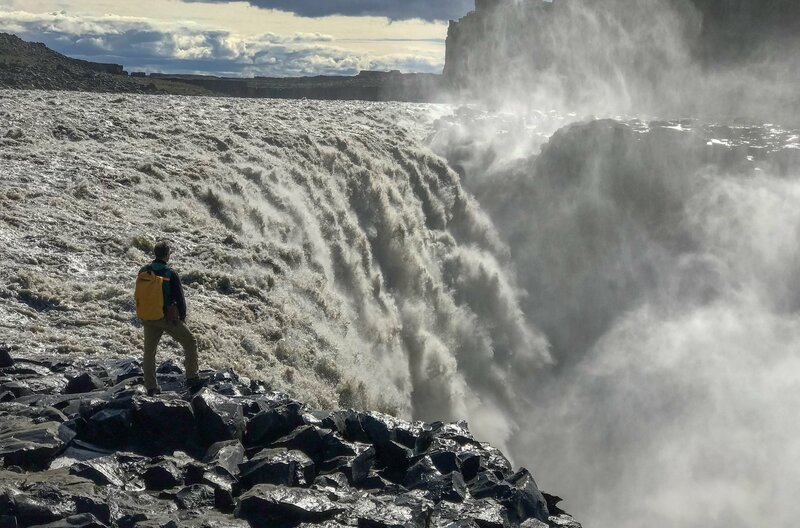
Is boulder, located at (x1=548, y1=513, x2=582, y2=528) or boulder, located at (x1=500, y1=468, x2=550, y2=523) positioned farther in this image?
boulder, located at (x1=548, y1=513, x2=582, y2=528)

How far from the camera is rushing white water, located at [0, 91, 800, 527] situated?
17281 millimetres

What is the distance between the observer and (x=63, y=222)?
18.1 m

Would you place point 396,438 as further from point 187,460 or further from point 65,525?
point 65,525

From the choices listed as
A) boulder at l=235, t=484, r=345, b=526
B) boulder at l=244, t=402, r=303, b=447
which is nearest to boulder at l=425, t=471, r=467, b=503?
boulder at l=235, t=484, r=345, b=526

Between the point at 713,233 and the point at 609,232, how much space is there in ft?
15.3

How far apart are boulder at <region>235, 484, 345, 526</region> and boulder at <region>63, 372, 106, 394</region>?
3507 millimetres

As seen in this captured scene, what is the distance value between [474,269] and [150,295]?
24577 mm

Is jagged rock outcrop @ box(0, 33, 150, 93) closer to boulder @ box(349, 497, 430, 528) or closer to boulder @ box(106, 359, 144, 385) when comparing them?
boulder @ box(106, 359, 144, 385)

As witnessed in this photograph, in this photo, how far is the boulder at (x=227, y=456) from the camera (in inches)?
361

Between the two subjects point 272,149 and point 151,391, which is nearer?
point 151,391

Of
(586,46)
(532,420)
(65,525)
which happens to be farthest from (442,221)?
(586,46)

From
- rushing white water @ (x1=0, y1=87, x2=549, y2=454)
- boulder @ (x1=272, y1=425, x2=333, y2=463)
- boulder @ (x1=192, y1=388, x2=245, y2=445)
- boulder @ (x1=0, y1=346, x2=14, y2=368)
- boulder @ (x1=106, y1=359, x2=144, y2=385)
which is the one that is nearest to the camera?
boulder @ (x1=192, y1=388, x2=245, y2=445)

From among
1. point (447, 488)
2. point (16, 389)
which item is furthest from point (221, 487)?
point (16, 389)

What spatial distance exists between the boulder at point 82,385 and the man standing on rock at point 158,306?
32.8 inches
